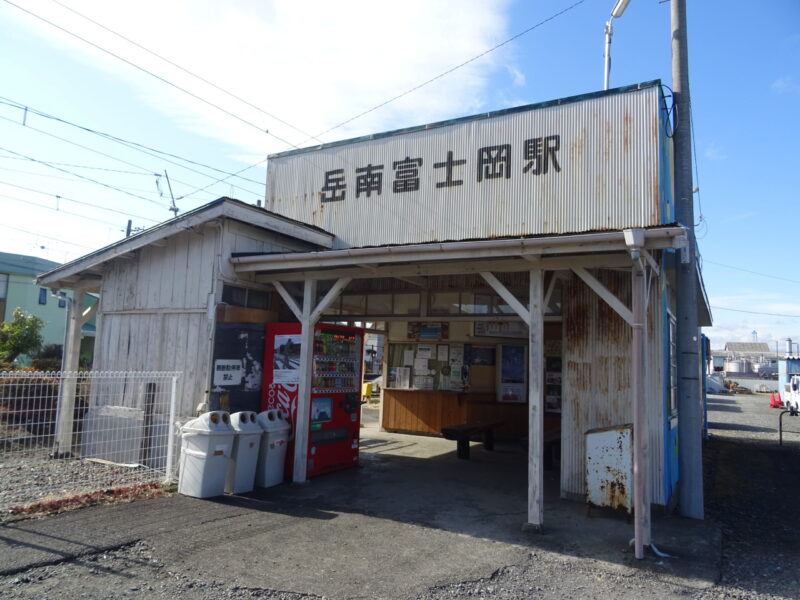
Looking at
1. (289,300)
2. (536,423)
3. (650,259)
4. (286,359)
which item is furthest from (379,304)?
(650,259)

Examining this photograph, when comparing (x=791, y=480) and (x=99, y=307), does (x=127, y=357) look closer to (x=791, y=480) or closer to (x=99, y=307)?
(x=99, y=307)

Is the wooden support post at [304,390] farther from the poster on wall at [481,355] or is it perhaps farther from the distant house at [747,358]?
the distant house at [747,358]

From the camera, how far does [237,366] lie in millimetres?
8000

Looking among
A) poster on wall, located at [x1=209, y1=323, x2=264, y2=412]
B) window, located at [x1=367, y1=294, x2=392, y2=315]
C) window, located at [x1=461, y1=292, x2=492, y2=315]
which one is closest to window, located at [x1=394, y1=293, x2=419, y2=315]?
window, located at [x1=367, y1=294, x2=392, y2=315]

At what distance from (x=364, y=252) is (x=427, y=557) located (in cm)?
365

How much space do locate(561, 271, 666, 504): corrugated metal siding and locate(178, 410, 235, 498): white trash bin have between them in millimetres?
4431

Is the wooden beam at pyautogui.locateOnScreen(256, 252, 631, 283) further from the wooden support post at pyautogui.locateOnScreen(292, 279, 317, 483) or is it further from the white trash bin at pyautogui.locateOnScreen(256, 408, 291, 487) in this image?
the white trash bin at pyautogui.locateOnScreen(256, 408, 291, 487)

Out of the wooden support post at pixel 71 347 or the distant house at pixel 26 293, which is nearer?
the wooden support post at pixel 71 347

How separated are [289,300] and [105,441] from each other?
3759 millimetres

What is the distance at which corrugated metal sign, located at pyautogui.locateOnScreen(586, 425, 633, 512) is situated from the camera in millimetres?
6371

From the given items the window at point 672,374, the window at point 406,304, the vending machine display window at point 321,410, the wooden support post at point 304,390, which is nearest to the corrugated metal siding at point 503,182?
the window at point 406,304

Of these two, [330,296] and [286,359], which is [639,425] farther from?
[286,359]

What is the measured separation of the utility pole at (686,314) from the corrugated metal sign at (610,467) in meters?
1.07

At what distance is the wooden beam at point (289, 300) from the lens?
7965mm
